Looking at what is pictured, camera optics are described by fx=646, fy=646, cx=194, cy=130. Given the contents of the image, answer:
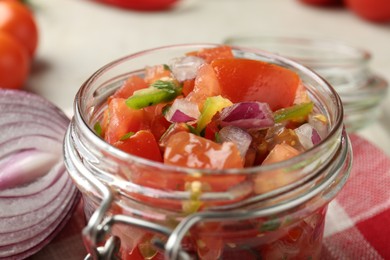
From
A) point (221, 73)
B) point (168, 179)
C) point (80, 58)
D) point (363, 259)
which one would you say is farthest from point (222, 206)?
point (80, 58)

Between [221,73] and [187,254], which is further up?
[221,73]

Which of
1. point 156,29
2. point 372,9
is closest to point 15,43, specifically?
point 156,29

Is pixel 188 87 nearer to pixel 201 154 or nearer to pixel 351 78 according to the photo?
pixel 201 154

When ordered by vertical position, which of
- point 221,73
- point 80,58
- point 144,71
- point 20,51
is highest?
point 221,73

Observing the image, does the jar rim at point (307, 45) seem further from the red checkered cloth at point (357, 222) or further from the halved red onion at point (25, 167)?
the halved red onion at point (25, 167)

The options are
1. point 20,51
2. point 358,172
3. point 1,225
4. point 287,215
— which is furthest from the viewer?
point 20,51

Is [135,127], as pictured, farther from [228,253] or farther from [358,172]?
[358,172]

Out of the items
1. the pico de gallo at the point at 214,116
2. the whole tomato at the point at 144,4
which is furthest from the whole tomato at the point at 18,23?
the pico de gallo at the point at 214,116
